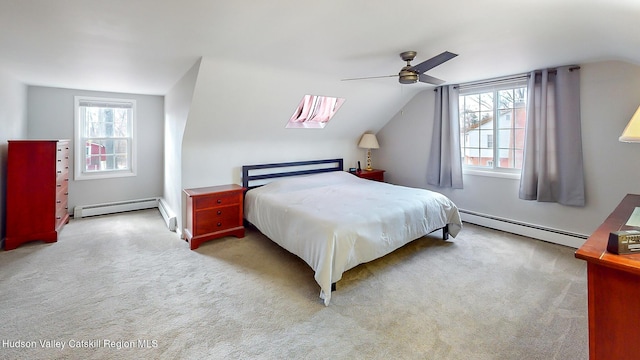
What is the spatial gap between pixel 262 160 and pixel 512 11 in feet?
11.3

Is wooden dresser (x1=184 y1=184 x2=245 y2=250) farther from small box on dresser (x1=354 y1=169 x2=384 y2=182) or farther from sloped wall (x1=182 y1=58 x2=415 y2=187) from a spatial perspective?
small box on dresser (x1=354 y1=169 x2=384 y2=182)

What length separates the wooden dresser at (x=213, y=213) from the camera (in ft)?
11.0

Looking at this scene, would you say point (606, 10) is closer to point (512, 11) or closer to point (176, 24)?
point (512, 11)

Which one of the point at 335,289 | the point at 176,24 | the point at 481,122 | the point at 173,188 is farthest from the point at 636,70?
the point at 173,188

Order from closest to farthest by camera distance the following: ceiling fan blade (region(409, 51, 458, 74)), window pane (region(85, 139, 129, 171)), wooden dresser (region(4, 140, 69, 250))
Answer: ceiling fan blade (region(409, 51, 458, 74)) < wooden dresser (region(4, 140, 69, 250)) < window pane (region(85, 139, 129, 171))

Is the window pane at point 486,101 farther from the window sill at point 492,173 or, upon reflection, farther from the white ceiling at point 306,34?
the window sill at point 492,173

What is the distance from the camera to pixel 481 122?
4289 millimetres

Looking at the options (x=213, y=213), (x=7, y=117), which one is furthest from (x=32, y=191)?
(x=213, y=213)

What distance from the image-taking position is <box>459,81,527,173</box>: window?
153 inches

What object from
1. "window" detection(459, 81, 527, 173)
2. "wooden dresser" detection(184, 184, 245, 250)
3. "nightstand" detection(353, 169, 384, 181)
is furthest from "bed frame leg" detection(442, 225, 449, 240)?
"wooden dresser" detection(184, 184, 245, 250)

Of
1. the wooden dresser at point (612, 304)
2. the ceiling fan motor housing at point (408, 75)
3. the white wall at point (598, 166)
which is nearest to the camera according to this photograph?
the wooden dresser at point (612, 304)

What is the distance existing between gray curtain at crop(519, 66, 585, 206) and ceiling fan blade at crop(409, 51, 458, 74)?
1946mm

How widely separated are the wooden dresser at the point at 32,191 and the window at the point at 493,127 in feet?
18.7

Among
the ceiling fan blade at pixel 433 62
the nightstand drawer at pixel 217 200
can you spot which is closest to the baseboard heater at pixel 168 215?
the nightstand drawer at pixel 217 200
